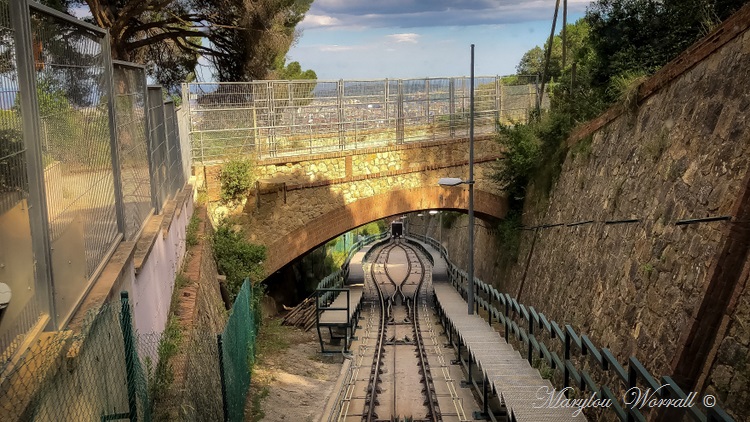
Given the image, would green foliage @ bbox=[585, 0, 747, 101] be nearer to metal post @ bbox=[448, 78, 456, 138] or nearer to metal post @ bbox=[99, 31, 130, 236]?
metal post @ bbox=[448, 78, 456, 138]

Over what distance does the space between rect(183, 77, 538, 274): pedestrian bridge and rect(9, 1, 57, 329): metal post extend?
12.9 metres

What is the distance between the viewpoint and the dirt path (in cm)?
1034

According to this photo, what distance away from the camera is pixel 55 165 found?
4531mm

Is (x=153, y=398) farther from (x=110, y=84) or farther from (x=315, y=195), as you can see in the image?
(x=315, y=195)

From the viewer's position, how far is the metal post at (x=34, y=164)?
12.7ft

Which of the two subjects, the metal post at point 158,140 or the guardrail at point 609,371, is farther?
the metal post at point 158,140

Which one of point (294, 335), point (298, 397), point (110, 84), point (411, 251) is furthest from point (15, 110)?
point (411, 251)

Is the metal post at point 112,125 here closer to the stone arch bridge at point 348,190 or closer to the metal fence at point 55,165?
the metal fence at point 55,165

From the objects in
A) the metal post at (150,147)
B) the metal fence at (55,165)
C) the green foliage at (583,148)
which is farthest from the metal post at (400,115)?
the metal fence at (55,165)

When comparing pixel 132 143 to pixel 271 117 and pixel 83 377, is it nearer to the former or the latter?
pixel 83 377

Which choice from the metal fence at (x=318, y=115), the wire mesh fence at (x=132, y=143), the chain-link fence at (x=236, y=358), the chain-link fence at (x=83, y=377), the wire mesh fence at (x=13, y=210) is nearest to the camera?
the chain-link fence at (x=83, y=377)

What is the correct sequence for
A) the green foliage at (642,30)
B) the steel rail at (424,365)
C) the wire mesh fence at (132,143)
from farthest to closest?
1. the green foliage at (642,30)
2. the steel rail at (424,365)
3. the wire mesh fence at (132,143)

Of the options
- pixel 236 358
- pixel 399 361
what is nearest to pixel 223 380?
pixel 236 358

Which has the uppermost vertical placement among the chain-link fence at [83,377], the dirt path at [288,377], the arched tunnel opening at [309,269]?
the chain-link fence at [83,377]
